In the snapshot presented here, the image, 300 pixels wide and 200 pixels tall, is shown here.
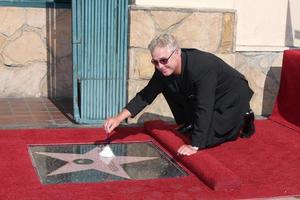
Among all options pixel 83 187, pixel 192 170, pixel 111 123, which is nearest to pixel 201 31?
pixel 111 123

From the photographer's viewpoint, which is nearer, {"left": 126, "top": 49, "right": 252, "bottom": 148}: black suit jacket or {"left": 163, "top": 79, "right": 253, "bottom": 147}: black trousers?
{"left": 126, "top": 49, "right": 252, "bottom": 148}: black suit jacket

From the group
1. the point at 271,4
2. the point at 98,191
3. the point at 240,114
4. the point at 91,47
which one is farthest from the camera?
the point at 271,4

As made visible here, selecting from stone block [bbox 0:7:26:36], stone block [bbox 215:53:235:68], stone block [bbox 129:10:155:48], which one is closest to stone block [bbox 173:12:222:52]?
stone block [bbox 215:53:235:68]

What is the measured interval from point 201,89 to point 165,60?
1.30 ft

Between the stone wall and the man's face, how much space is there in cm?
287

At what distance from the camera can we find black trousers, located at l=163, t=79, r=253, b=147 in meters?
4.62

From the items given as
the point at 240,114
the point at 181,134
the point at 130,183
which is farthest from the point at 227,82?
Answer: the point at 130,183

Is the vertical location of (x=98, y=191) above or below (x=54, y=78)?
below

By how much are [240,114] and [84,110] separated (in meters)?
1.67

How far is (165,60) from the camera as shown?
411 cm

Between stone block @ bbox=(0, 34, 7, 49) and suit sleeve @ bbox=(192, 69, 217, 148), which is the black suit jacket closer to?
suit sleeve @ bbox=(192, 69, 217, 148)

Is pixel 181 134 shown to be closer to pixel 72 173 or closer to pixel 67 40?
pixel 72 173

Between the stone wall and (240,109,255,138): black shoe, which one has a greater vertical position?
the stone wall

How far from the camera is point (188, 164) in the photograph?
412 centimetres
